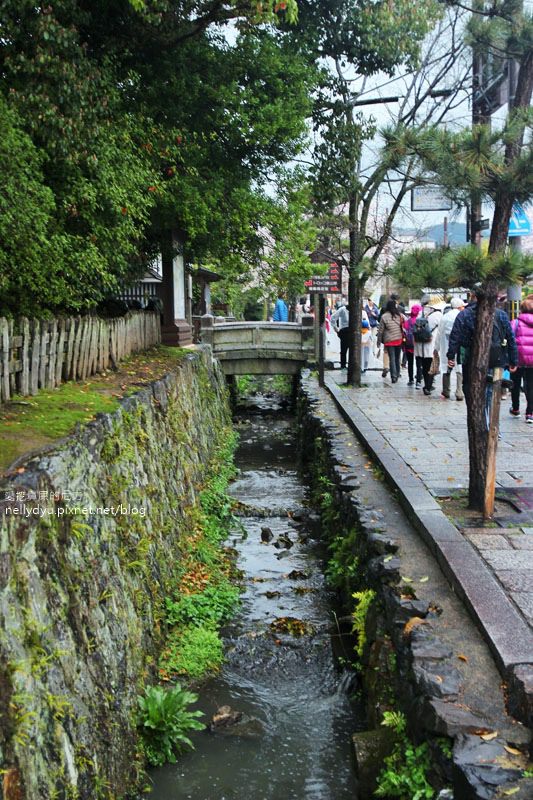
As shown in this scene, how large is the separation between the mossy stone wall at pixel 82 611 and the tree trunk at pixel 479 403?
3.22 meters

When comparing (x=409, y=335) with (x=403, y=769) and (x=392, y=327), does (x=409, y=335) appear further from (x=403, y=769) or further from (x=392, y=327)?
(x=403, y=769)

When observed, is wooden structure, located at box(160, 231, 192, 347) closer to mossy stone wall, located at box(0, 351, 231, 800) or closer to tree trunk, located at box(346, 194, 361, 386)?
tree trunk, located at box(346, 194, 361, 386)

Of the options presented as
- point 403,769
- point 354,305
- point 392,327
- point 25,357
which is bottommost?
point 403,769

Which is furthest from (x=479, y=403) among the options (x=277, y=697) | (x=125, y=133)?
(x=125, y=133)

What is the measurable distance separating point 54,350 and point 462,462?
17.1 feet

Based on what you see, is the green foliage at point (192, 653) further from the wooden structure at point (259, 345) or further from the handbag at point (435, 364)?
the wooden structure at point (259, 345)

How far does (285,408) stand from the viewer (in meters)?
24.0

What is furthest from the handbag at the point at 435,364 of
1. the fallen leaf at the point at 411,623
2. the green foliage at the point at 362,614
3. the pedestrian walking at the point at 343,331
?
the fallen leaf at the point at 411,623

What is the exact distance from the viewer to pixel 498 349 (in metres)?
9.16

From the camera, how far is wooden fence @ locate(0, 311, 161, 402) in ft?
22.9

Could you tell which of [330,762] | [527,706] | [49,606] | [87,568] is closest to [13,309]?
[87,568]

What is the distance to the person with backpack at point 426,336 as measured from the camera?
15680mm

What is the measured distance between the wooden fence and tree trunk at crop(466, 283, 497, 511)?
443 cm

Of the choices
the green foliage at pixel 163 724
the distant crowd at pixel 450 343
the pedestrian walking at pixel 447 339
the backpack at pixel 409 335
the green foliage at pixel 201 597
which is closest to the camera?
the green foliage at pixel 163 724
